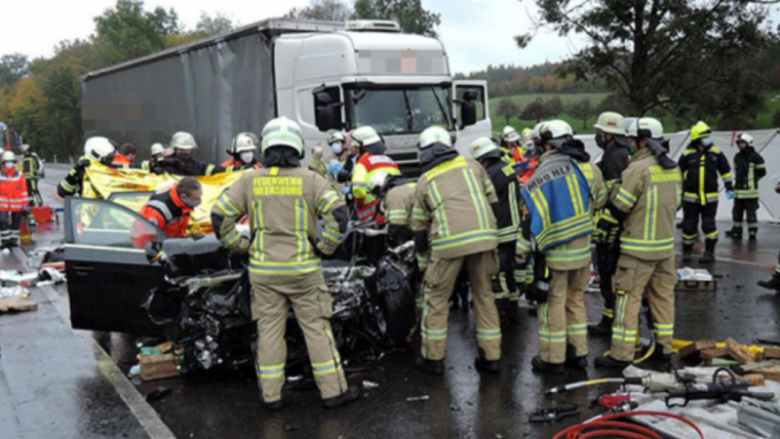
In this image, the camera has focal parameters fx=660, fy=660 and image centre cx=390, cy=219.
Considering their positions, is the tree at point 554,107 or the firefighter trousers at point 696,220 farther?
the tree at point 554,107

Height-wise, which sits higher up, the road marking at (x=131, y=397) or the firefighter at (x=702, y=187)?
the firefighter at (x=702, y=187)

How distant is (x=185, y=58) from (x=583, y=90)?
1958cm

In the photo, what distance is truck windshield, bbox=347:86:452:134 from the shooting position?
34.4 ft

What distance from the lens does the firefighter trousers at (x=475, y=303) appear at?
211 inches

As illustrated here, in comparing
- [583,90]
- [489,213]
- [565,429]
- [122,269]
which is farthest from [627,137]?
[583,90]

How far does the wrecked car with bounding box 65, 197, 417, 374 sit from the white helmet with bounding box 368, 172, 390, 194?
614 mm

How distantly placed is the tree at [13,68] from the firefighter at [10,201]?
103 meters

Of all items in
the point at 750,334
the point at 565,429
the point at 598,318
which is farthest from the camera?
the point at 598,318

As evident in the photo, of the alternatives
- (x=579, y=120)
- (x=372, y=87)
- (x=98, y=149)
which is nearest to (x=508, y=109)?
(x=579, y=120)

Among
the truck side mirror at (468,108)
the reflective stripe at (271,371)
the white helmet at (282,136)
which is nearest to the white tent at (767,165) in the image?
the truck side mirror at (468,108)

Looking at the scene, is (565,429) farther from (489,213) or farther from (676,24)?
(676,24)

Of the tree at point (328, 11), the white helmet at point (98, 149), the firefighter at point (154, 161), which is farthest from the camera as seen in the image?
the tree at point (328, 11)

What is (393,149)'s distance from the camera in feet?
35.0

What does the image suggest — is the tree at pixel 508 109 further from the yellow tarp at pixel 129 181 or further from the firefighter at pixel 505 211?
the firefighter at pixel 505 211
